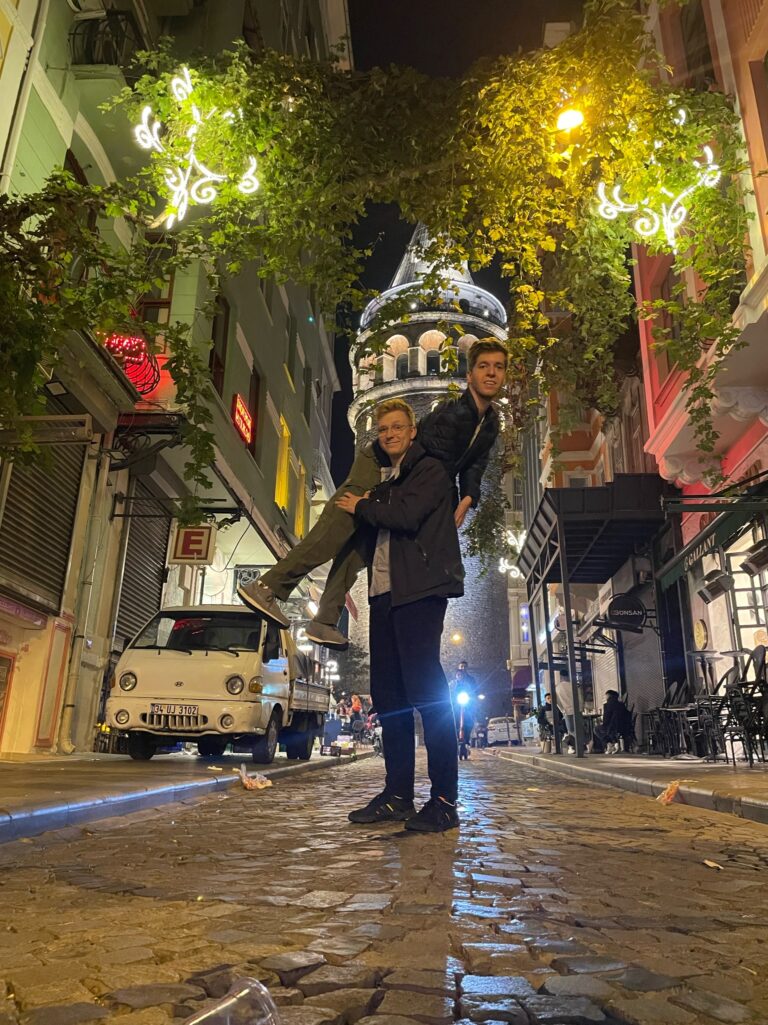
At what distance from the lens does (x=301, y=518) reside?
82.3 feet

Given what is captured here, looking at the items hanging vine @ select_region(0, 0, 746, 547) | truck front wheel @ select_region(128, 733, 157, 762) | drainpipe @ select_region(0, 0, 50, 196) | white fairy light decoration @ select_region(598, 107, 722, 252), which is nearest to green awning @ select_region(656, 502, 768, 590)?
white fairy light decoration @ select_region(598, 107, 722, 252)

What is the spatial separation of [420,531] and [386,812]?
1641 millimetres

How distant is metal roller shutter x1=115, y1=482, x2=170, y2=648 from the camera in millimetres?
12672

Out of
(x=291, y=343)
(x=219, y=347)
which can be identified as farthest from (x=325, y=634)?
(x=291, y=343)

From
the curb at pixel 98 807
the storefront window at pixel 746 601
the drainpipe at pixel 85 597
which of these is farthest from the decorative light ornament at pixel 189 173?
the storefront window at pixel 746 601

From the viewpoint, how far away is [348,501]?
13.6 feet

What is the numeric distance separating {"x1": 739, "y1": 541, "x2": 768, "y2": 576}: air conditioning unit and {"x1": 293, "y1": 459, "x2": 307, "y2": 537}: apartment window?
595 inches

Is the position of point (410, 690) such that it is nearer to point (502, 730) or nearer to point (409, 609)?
point (409, 609)

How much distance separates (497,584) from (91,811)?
53956 millimetres

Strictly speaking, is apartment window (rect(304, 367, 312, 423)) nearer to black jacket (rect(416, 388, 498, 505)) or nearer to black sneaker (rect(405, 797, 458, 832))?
black jacket (rect(416, 388, 498, 505))

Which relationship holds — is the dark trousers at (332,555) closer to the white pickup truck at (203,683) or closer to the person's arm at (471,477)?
the person's arm at (471,477)

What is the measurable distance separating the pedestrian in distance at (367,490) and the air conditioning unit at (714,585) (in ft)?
31.5

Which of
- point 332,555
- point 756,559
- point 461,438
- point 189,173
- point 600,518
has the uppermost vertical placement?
point 189,173

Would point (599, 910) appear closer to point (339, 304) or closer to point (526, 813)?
point (526, 813)
